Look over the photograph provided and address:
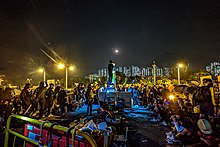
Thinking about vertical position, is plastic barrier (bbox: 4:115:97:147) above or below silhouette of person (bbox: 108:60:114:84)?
below

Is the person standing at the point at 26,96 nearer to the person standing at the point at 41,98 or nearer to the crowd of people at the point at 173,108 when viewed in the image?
the crowd of people at the point at 173,108

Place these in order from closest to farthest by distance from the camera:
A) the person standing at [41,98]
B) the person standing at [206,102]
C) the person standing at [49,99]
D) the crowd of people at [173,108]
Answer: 1. the crowd of people at [173,108]
2. the person standing at [206,102]
3. the person standing at [41,98]
4. the person standing at [49,99]

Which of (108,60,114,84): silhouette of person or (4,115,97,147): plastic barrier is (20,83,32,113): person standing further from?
(108,60,114,84): silhouette of person

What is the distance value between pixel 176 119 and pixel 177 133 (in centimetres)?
57

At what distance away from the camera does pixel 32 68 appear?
115ft

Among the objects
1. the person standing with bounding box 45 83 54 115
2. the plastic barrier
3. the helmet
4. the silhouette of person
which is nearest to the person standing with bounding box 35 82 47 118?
the person standing with bounding box 45 83 54 115

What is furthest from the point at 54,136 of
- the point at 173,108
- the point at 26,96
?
the point at 173,108

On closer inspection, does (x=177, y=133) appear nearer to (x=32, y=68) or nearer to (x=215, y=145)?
(x=215, y=145)

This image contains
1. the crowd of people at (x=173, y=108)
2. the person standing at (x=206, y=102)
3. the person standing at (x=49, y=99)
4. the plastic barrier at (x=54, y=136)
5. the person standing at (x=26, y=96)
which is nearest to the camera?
the plastic barrier at (x=54, y=136)

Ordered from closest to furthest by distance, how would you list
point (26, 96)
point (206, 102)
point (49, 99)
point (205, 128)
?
point (205, 128), point (206, 102), point (26, 96), point (49, 99)

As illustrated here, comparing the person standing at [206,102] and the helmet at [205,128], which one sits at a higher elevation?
the person standing at [206,102]

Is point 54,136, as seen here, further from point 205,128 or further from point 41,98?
point 41,98

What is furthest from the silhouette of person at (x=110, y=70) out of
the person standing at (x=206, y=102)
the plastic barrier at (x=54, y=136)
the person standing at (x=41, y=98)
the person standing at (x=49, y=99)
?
the plastic barrier at (x=54, y=136)

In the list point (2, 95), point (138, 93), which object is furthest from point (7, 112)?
point (138, 93)
